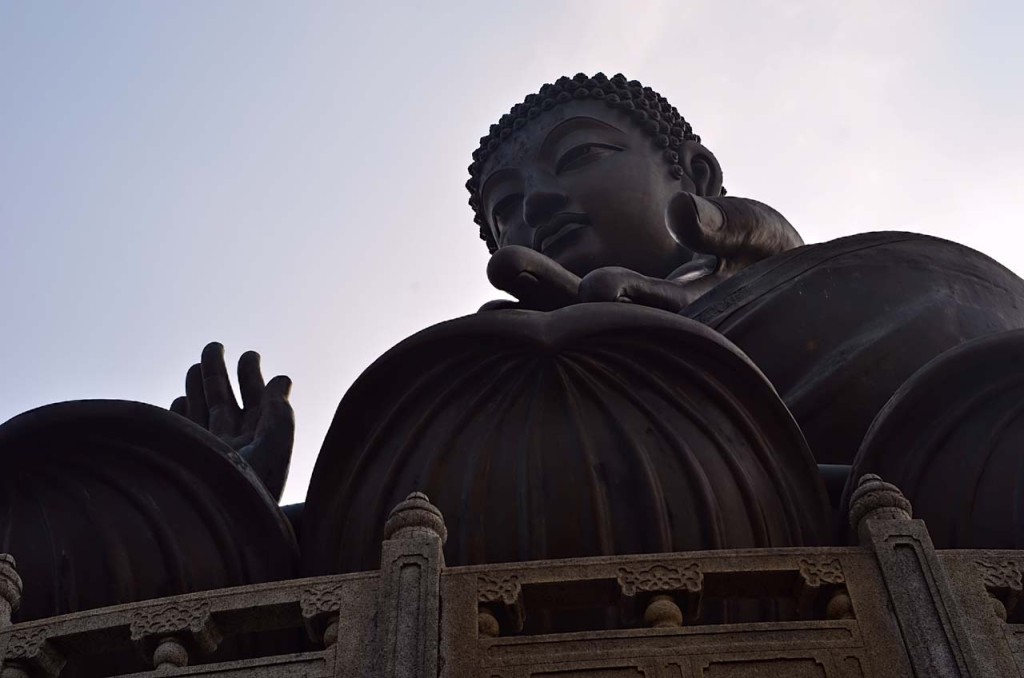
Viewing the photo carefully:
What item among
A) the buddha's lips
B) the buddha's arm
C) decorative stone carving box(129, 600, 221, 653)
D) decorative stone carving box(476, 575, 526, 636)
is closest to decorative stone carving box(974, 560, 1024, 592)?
decorative stone carving box(476, 575, 526, 636)

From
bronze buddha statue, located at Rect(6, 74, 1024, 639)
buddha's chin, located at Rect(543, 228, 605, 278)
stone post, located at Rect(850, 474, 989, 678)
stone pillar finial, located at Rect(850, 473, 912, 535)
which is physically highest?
buddha's chin, located at Rect(543, 228, 605, 278)

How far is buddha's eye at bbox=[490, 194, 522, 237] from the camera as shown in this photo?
9742 millimetres

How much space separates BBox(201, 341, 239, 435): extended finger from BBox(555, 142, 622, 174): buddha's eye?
3.07m

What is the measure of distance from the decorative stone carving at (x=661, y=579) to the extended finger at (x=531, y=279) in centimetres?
315

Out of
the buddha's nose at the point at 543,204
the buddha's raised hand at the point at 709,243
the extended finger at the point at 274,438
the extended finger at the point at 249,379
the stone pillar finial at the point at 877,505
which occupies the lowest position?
the stone pillar finial at the point at 877,505

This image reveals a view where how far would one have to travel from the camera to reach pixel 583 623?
190 inches

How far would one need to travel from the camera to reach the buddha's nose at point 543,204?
9.20 meters

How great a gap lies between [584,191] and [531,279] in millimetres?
2382

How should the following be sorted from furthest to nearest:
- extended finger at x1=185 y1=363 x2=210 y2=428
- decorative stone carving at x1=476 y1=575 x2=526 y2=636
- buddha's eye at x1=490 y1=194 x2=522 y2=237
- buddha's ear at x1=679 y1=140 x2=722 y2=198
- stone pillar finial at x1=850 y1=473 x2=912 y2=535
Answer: buddha's ear at x1=679 y1=140 x2=722 y2=198
buddha's eye at x1=490 y1=194 x2=522 y2=237
extended finger at x1=185 y1=363 x2=210 y2=428
stone pillar finial at x1=850 y1=473 x2=912 y2=535
decorative stone carving at x1=476 y1=575 x2=526 y2=636

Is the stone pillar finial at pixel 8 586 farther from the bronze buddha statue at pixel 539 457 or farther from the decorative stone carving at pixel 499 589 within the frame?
the decorative stone carving at pixel 499 589

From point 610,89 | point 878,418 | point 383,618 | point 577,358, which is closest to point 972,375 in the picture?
point 878,418

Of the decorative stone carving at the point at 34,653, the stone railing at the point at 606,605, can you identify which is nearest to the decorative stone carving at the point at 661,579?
the stone railing at the point at 606,605

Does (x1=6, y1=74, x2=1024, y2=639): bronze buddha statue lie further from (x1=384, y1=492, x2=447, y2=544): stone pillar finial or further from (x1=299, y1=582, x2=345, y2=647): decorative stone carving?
(x1=299, y1=582, x2=345, y2=647): decorative stone carving

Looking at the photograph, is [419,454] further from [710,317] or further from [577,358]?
[710,317]
